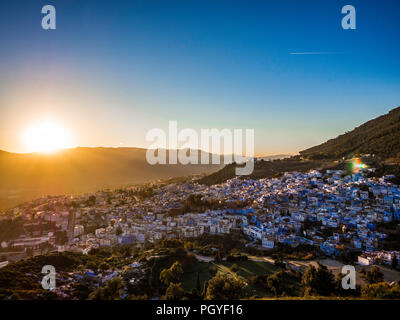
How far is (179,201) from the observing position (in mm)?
26828

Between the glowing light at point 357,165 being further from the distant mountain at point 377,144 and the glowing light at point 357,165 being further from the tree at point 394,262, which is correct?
the tree at point 394,262

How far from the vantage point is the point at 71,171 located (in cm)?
6066

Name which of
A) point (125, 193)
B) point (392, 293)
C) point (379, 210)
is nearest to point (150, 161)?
point (125, 193)

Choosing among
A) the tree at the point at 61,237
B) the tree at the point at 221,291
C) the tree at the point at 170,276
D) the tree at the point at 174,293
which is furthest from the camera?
the tree at the point at 61,237

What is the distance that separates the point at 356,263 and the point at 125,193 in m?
30.4

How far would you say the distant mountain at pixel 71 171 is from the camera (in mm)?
47812

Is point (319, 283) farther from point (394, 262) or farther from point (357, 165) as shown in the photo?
point (357, 165)

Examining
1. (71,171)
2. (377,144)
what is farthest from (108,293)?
(71,171)

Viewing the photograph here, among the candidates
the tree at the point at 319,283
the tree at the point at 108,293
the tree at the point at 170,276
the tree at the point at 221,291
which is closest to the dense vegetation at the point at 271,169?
the tree at the point at 319,283

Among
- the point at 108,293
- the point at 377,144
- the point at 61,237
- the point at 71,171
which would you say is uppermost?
the point at 377,144

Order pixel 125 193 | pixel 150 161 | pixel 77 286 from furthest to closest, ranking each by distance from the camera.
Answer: pixel 150 161 < pixel 125 193 < pixel 77 286

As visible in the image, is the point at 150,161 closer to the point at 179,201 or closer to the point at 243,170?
the point at 243,170
